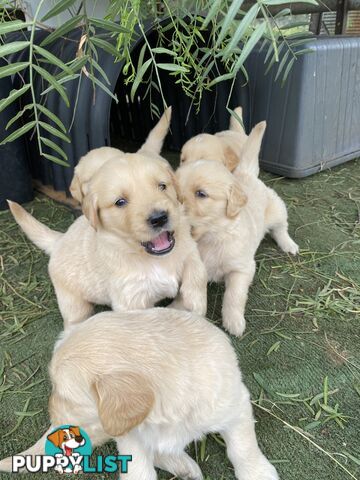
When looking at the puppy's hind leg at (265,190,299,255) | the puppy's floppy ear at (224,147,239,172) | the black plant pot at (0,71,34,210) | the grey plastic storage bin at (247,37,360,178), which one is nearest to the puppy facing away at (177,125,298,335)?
the puppy's hind leg at (265,190,299,255)

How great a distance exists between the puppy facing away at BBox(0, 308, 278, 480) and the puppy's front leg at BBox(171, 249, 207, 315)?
1.60ft

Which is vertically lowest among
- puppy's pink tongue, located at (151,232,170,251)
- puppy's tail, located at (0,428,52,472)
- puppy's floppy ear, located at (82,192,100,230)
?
puppy's tail, located at (0,428,52,472)

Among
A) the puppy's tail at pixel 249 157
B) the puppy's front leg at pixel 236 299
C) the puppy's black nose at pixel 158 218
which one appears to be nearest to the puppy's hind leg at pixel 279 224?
the puppy's tail at pixel 249 157

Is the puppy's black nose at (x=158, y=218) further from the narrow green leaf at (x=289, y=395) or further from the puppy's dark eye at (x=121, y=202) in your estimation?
the narrow green leaf at (x=289, y=395)

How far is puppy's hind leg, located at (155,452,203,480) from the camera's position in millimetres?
1347

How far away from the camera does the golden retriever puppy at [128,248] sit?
1685mm

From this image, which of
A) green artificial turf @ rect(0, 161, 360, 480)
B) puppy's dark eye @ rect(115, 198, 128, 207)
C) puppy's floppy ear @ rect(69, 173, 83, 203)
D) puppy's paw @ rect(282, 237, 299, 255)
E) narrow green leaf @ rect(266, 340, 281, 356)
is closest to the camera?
green artificial turf @ rect(0, 161, 360, 480)

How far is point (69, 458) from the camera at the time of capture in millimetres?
1336

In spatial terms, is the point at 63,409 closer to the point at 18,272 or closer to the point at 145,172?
the point at 145,172

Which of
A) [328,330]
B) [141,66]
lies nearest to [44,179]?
[141,66]

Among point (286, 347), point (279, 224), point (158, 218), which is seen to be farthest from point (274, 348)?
point (279, 224)

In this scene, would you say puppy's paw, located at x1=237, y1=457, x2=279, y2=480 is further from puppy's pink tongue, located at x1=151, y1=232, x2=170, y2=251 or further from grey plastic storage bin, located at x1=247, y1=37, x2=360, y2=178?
grey plastic storage bin, located at x1=247, y1=37, x2=360, y2=178

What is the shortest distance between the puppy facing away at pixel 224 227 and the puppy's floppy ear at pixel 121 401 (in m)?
0.99

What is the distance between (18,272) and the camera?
261 centimetres
